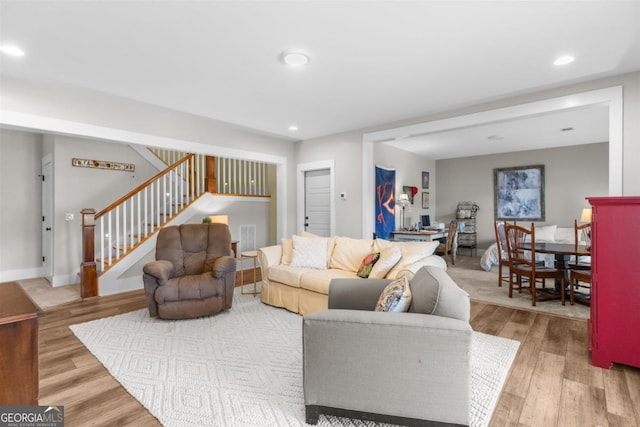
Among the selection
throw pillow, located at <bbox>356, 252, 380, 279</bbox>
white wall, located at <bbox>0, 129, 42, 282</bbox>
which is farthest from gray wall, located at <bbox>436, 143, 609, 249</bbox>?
white wall, located at <bbox>0, 129, 42, 282</bbox>

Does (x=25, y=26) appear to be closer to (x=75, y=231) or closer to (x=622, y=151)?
(x=75, y=231)

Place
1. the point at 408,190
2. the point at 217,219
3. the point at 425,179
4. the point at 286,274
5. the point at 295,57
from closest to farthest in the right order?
the point at 295,57, the point at 286,274, the point at 217,219, the point at 408,190, the point at 425,179

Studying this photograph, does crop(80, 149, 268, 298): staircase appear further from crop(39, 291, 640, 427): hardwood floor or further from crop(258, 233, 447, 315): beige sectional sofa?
crop(258, 233, 447, 315): beige sectional sofa

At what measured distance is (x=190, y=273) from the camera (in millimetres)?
3746

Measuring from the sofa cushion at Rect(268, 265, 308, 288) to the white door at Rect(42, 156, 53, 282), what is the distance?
3.78m

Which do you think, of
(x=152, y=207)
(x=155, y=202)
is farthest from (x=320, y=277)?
(x=155, y=202)

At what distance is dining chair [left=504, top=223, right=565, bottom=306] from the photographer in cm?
391

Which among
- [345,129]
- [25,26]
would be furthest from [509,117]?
[25,26]

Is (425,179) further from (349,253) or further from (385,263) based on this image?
(385,263)

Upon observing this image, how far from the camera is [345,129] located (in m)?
5.26

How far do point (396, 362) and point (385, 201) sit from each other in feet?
16.5

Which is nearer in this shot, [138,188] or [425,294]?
[425,294]

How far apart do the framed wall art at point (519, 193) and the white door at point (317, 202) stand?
464 cm

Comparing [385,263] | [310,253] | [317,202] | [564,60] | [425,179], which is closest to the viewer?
[564,60]
